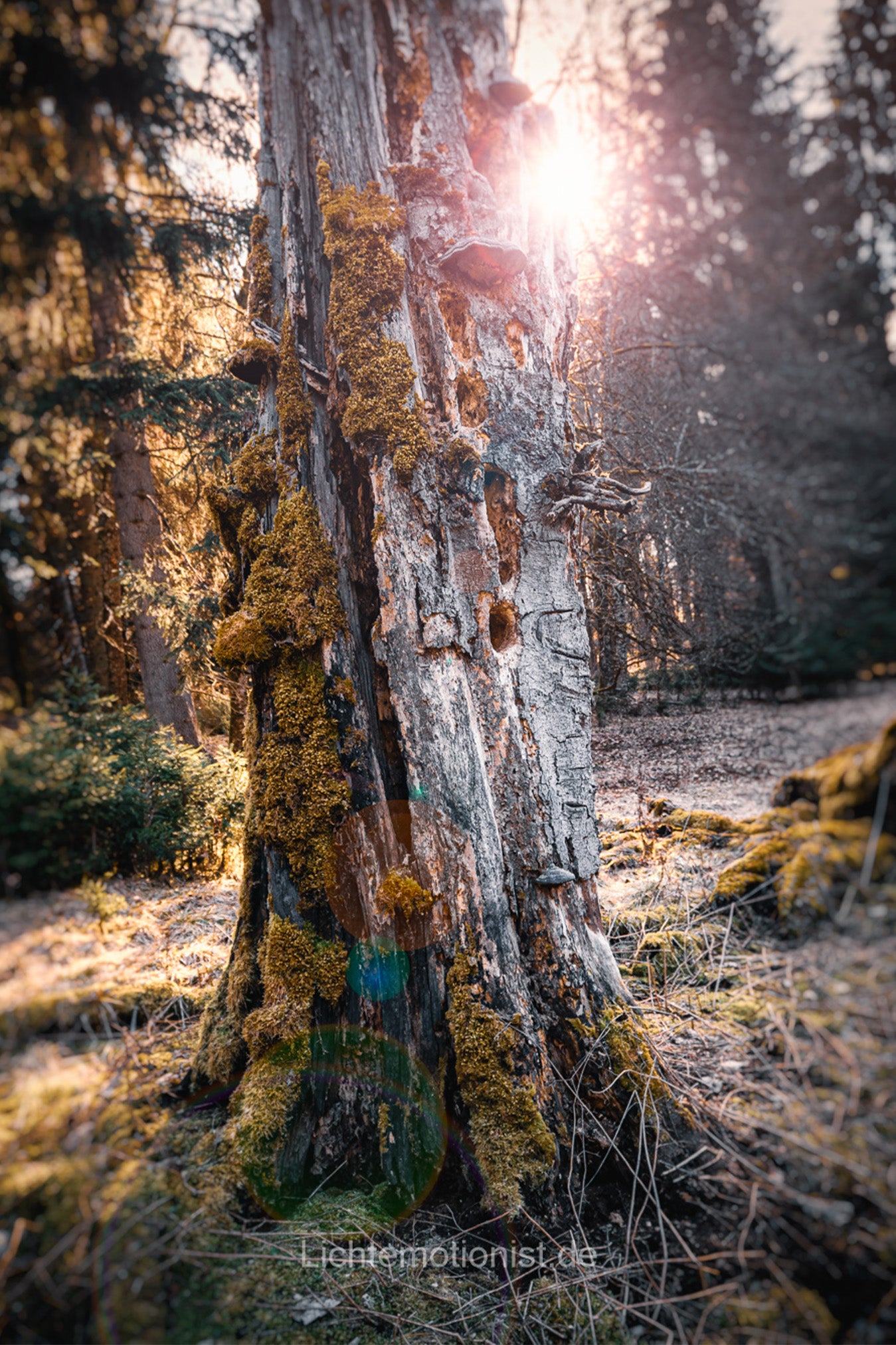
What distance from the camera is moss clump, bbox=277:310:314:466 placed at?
2746mm

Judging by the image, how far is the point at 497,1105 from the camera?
219 cm

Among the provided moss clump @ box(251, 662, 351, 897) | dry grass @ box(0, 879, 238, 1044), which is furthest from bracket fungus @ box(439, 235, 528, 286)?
dry grass @ box(0, 879, 238, 1044)

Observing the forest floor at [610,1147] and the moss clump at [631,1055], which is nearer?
the forest floor at [610,1147]

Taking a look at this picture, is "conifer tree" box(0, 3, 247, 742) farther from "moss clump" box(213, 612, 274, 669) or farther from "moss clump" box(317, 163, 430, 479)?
"moss clump" box(317, 163, 430, 479)

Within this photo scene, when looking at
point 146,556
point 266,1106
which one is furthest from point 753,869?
point 146,556

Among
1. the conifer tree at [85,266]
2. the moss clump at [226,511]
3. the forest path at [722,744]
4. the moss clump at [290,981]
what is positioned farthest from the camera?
the moss clump at [226,511]

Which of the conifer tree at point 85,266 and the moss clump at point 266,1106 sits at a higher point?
the conifer tree at point 85,266

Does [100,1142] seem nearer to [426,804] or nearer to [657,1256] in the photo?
[426,804]

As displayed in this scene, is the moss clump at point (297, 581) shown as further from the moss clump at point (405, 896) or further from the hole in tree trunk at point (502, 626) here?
the moss clump at point (405, 896)

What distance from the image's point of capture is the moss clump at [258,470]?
2793 millimetres

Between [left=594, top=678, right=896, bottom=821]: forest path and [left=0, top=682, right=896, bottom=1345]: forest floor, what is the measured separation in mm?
14

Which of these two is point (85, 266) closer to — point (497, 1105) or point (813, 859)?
point (813, 859)

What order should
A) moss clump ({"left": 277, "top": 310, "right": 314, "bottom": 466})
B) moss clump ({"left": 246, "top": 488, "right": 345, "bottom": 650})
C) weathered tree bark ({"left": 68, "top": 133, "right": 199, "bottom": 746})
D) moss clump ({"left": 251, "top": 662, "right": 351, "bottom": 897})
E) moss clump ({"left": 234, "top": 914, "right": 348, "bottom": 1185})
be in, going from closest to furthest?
weathered tree bark ({"left": 68, "top": 133, "right": 199, "bottom": 746}) → moss clump ({"left": 234, "top": 914, "right": 348, "bottom": 1185}) → moss clump ({"left": 251, "top": 662, "right": 351, "bottom": 897}) → moss clump ({"left": 246, "top": 488, "right": 345, "bottom": 650}) → moss clump ({"left": 277, "top": 310, "right": 314, "bottom": 466})

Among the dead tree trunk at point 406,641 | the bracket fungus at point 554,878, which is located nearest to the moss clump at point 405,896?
the dead tree trunk at point 406,641
